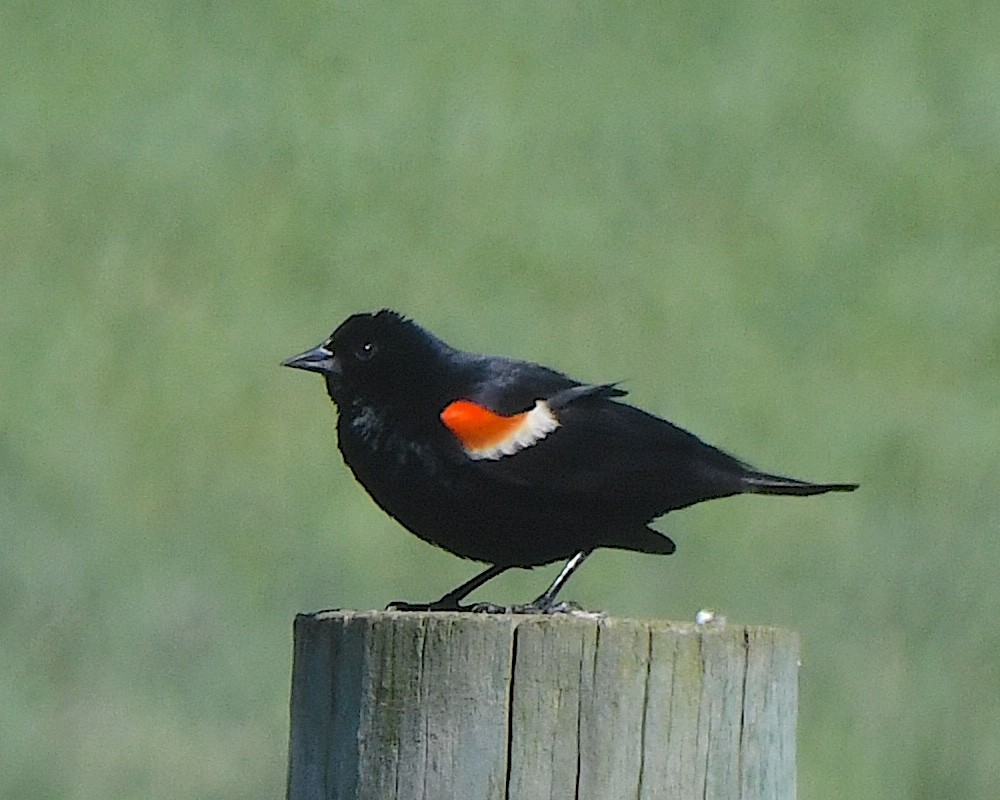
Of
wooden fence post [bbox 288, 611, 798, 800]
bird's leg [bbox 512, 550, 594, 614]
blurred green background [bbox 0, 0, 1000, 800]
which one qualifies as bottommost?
wooden fence post [bbox 288, 611, 798, 800]

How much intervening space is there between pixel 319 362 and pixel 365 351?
0.09m

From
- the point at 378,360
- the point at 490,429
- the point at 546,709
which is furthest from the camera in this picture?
the point at 378,360

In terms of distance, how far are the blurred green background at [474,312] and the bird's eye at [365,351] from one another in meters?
2.01

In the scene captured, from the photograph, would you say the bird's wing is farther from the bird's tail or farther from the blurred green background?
the blurred green background

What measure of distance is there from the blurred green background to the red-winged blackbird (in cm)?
191

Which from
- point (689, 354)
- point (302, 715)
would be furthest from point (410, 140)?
point (302, 715)

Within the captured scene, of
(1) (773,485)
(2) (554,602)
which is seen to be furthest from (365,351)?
(1) (773,485)

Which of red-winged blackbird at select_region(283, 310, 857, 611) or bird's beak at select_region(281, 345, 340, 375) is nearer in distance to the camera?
red-winged blackbird at select_region(283, 310, 857, 611)

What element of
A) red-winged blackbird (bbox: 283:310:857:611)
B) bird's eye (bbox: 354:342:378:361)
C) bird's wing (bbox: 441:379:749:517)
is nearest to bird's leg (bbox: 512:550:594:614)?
red-winged blackbird (bbox: 283:310:857:611)

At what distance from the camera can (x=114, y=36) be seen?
45.7 feet

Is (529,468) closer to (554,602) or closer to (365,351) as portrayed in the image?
(554,602)

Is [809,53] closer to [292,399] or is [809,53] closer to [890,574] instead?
Result: [292,399]

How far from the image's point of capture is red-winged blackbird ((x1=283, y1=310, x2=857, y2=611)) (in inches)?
161

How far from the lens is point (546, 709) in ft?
9.08
